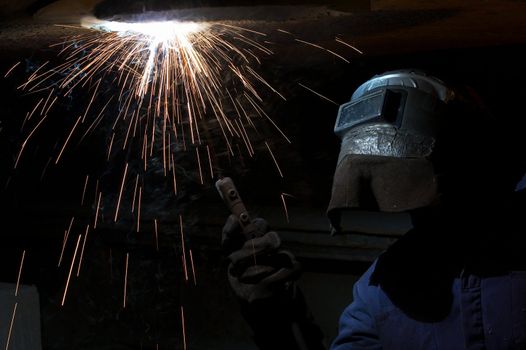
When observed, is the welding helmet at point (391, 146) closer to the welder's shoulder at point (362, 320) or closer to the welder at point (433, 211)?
the welder at point (433, 211)

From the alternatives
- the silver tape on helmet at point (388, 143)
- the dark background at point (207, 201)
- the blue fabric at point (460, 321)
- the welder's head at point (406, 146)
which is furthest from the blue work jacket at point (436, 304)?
the dark background at point (207, 201)

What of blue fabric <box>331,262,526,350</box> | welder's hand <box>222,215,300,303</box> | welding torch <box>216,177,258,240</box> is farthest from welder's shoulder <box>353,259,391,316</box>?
welding torch <box>216,177,258,240</box>

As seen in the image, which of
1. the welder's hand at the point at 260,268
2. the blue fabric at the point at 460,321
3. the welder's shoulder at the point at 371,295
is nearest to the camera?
the blue fabric at the point at 460,321

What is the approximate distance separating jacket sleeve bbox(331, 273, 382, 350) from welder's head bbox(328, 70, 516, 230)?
12.5 inches

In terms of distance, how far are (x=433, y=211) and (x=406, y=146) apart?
0.28 metres

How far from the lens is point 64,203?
15.3ft

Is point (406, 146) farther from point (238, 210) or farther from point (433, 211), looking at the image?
point (238, 210)

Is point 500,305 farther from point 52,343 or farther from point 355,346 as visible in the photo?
Answer: point 52,343

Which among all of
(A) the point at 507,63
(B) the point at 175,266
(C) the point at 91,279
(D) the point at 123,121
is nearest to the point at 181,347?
(B) the point at 175,266

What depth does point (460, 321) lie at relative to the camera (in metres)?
1.66

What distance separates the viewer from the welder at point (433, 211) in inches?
62.7

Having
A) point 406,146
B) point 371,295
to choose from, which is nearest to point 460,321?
point 371,295

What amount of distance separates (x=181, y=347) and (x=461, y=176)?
3218mm

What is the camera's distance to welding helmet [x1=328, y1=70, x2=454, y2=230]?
1585 millimetres
